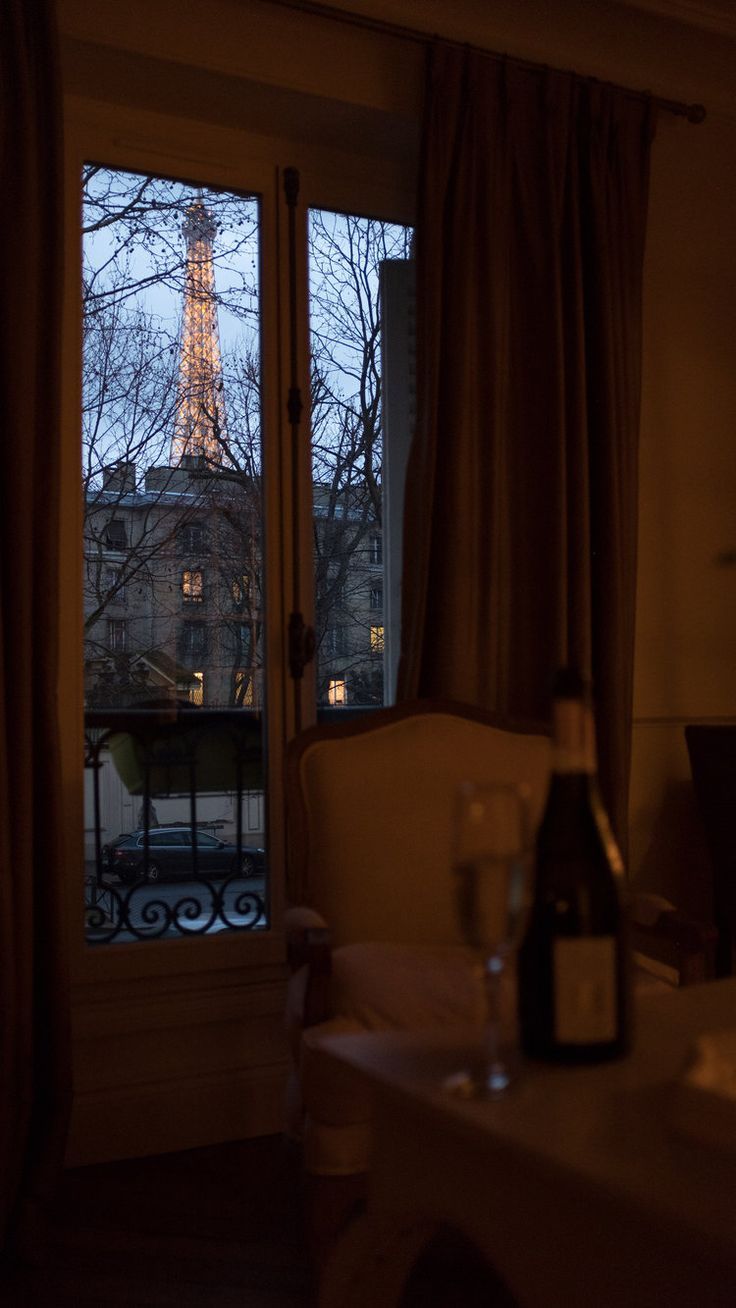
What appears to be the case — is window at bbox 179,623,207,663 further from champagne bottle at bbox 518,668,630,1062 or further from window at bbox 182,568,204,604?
champagne bottle at bbox 518,668,630,1062

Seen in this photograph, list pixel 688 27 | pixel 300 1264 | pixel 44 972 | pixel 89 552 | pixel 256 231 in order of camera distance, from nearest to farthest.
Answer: pixel 300 1264 → pixel 44 972 → pixel 89 552 → pixel 256 231 → pixel 688 27

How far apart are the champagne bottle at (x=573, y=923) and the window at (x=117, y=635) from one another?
1.89 m

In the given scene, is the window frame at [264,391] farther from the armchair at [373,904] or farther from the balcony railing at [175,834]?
the armchair at [373,904]

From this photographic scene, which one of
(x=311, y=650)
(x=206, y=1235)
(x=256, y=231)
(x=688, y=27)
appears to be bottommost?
(x=206, y=1235)

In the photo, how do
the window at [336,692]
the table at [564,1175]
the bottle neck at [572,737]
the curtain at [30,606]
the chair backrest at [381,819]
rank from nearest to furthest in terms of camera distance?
the table at [564,1175]
the bottle neck at [572,737]
the chair backrest at [381,819]
the curtain at [30,606]
the window at [336,692]

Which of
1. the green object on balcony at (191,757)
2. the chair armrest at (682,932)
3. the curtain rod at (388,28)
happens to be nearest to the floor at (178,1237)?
the chair armrest at (682,932)

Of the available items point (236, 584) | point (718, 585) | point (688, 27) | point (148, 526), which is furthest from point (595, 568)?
point (688, 27)

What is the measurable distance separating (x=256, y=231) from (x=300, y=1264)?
97.7 inches

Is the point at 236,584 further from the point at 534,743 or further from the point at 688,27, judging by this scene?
the point at 688,27

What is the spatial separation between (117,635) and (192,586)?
238mm

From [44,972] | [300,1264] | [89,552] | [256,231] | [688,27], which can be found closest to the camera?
[300,1264]

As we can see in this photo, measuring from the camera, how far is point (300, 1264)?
87.1 inches

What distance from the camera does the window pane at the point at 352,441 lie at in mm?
3197

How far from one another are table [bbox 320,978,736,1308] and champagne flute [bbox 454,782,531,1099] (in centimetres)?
13
